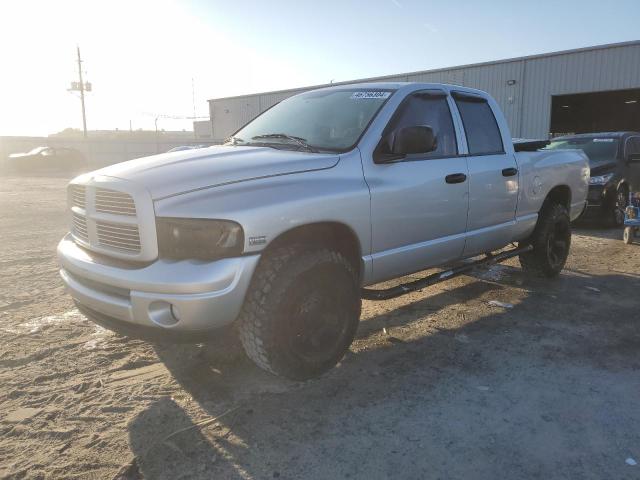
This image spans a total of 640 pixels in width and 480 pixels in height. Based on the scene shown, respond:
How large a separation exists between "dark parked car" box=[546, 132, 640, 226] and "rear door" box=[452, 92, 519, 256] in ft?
17.3

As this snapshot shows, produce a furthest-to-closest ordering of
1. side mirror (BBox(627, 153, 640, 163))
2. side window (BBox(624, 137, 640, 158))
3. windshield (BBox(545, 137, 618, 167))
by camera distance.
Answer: side window (BBox(624, 137, 640, 158)) < windshield (BBox(545, 137, 618, 167)) < side mirror (BBox(627, 153, 640, 163))

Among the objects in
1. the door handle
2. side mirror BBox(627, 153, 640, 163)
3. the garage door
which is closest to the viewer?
the door handle

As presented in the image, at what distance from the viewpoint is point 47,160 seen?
28.8m

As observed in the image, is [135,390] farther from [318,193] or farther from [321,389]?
[318,193]

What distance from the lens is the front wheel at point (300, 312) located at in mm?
2863

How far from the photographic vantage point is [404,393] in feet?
10.3

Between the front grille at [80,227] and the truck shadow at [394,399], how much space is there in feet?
3.45

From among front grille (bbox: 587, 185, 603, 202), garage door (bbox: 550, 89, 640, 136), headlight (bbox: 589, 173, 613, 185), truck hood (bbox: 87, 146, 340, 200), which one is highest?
garage door (bbox: 550, 89, 640, 136)

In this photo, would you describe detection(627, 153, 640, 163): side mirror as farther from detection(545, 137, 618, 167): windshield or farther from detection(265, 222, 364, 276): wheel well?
detection(265, 222, 364, 276): wheel well

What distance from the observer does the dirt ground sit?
2.45 m

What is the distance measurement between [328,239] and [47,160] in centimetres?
3023

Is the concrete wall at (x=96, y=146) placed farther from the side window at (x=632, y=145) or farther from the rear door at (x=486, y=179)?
the rear door at (x=486, y=179)

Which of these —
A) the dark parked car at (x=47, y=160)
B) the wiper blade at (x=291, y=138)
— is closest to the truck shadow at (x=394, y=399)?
the wiper blade at (x=291, y=138)

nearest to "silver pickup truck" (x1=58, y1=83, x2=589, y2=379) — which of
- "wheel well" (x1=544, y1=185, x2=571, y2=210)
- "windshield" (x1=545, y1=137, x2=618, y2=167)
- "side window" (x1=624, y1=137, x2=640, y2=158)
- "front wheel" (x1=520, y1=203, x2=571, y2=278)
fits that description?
"front wheel" (x1=520, y1=203, x2=571, y2=278)
